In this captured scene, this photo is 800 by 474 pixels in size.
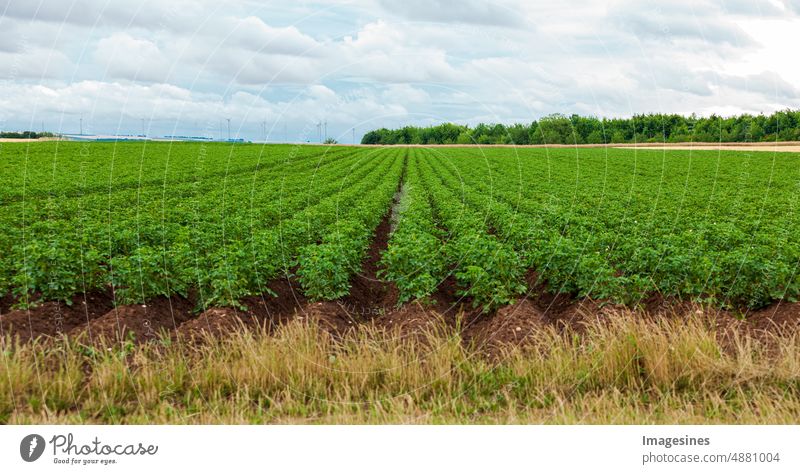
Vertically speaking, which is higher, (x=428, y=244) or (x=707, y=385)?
(x=428, y=244)

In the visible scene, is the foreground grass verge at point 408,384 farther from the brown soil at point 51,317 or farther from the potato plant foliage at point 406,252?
the potato plant foliage at point 406,252

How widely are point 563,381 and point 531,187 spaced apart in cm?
2467

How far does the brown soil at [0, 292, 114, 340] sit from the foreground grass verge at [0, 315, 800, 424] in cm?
127

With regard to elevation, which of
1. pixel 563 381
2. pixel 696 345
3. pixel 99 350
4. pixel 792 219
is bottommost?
pixel 99 350

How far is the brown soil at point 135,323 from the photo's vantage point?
8430 millimetres

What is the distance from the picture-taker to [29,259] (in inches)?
380

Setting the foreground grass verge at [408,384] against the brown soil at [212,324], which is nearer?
the foreground grass verge at [408,384]

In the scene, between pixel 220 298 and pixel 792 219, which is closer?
pixel 220 298

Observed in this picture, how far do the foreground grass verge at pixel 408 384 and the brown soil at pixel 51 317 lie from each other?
127cm

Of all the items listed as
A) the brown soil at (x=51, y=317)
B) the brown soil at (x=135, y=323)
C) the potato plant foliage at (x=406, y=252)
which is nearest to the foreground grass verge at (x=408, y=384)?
the brown soil at (x=135, y=323)
